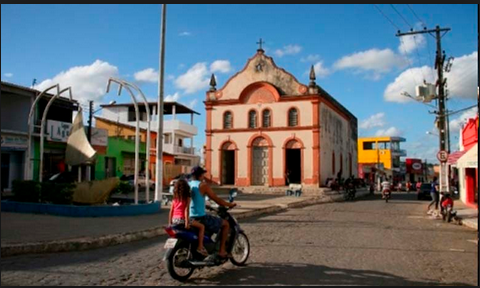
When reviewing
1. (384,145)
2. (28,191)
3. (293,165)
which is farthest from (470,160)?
(384,145)

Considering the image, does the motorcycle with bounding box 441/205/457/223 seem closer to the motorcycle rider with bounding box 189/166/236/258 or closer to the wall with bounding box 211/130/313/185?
the motorcycle rider with bounding box 189/166/236/258

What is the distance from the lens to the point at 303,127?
34.5 metres

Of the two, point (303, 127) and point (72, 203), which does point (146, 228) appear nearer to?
point (72, 203)

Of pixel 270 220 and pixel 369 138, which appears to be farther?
pixel 369 138

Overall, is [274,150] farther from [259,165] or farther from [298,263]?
[298,263]

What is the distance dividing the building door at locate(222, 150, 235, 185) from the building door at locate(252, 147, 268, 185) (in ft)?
7.18

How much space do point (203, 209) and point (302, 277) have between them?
1.82 metres

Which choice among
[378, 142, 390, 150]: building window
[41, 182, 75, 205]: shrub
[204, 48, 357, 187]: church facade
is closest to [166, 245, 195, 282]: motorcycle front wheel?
[41, 182, 75, 205]: shrub

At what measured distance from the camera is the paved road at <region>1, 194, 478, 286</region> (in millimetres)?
6586

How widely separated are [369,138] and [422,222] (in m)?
65.9

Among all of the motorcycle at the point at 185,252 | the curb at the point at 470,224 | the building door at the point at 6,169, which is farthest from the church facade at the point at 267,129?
the motorcycle at the point at 185,252

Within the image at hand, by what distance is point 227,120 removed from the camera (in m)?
37.2

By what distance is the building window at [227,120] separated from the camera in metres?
37.1

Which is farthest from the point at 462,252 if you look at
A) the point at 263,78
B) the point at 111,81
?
the point at 263,78
